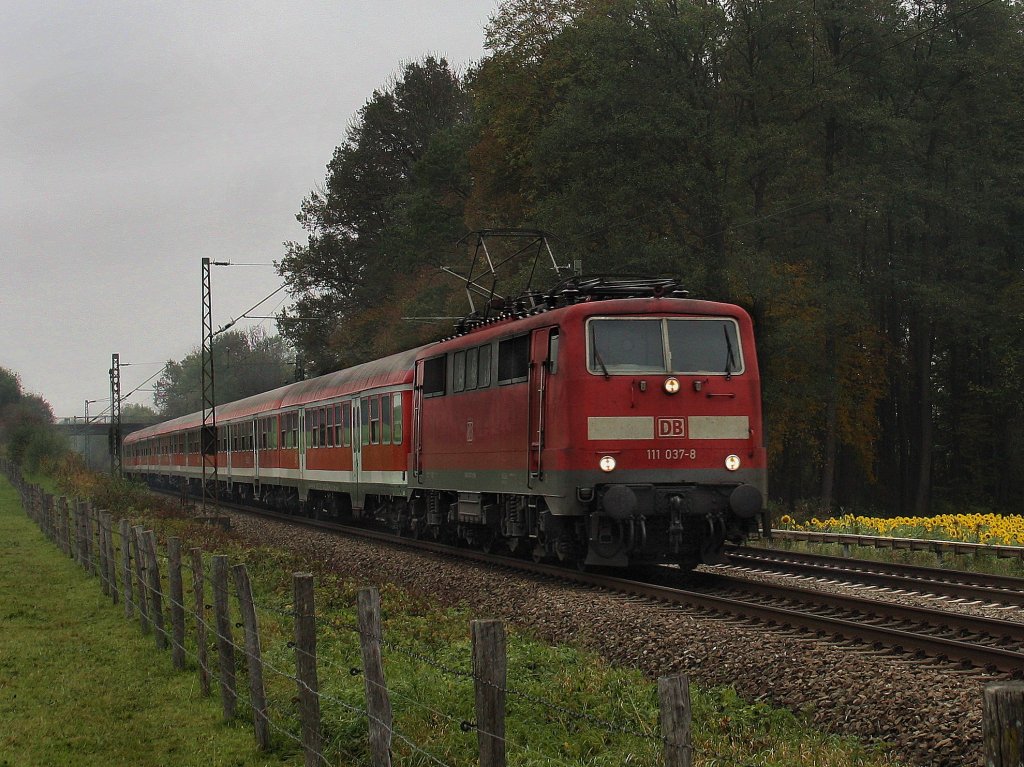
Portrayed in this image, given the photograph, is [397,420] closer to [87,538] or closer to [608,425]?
[87,538]

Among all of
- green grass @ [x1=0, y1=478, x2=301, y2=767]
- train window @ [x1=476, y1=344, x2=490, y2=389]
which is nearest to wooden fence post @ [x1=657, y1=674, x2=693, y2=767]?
green grass @ [x1=0, y1=478, x2=301, y2=767]

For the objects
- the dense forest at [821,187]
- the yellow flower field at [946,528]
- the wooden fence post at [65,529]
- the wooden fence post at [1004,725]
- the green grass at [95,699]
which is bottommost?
the green grass at [95,699]

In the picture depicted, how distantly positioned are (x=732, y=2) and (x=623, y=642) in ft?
96.8

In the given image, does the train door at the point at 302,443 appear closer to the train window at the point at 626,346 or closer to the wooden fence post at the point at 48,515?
the wooden fence post at the point at 48,515

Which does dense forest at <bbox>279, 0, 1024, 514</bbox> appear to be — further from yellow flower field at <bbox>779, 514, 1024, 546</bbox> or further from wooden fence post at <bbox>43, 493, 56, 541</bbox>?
wooden fence post at <bbox>43, 493, 56, 541</bbox>

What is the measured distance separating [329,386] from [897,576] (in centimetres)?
1851

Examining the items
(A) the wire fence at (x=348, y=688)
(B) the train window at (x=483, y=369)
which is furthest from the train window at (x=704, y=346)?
(A) the wire fence at (x=348, y=688)

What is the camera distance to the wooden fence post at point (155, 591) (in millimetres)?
13141

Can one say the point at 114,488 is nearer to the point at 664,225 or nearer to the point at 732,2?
the point at 664,225

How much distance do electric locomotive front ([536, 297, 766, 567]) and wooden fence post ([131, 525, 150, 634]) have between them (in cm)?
502

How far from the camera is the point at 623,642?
11.9 metres

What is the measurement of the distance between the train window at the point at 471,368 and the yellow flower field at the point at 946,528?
318 inches

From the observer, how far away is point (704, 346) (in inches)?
629

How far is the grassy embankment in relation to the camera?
808 centimetres
